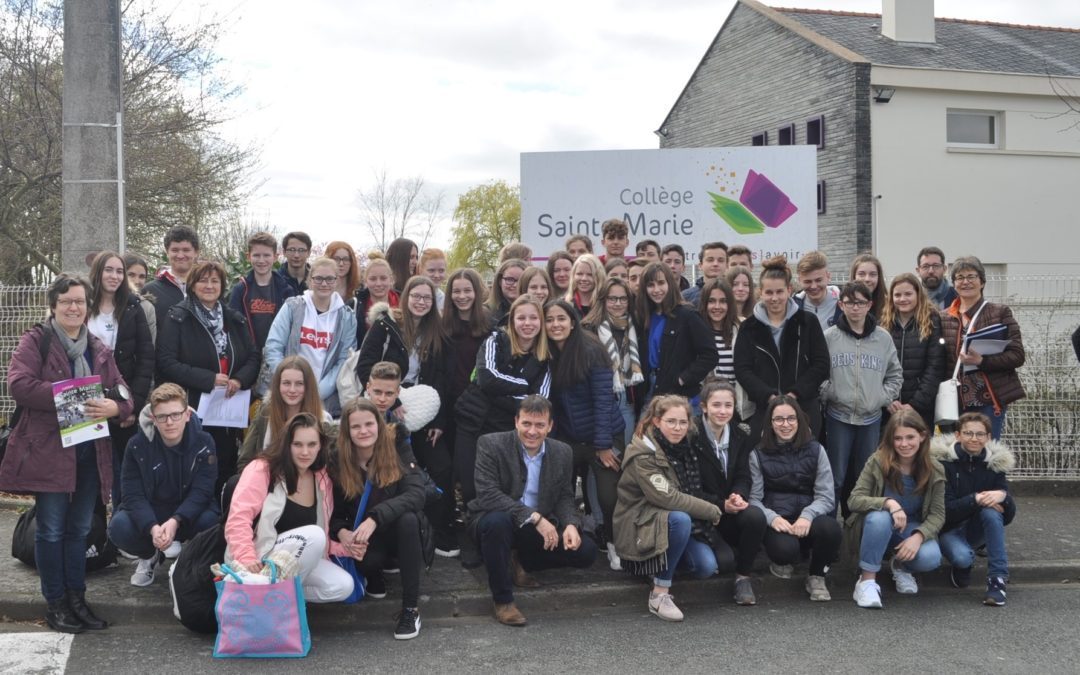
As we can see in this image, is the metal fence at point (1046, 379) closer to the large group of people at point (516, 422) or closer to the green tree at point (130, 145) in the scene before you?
the large group of people at point (516, 422)

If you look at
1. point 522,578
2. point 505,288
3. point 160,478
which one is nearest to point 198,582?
point 160,478

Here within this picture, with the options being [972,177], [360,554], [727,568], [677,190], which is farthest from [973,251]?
[360,554]

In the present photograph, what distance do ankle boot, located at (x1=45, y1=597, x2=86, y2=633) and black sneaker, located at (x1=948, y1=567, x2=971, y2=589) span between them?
543cm

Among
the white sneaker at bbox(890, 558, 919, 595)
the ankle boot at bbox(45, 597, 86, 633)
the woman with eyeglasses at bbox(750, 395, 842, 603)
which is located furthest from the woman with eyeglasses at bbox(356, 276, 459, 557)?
the white sneaker at bbox(890, 558, 919, 595)

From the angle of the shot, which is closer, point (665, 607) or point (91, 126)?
point (665, 607)

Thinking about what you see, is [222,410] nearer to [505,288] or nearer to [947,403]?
[505,288]

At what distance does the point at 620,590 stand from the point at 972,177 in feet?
73.0

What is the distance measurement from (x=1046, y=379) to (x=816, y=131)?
17.9 meters

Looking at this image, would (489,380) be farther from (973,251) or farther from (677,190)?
(973,251)

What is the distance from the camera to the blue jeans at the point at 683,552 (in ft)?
19.0

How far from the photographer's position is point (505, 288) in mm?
7180

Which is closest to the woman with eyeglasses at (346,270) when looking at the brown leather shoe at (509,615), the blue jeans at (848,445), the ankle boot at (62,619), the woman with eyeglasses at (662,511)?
the woman with eyeglasses at (662,511)

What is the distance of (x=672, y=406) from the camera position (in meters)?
5.95

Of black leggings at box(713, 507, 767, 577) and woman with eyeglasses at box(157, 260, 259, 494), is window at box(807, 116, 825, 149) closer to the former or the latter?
black leggings at box(713, 507, 767, 577)
